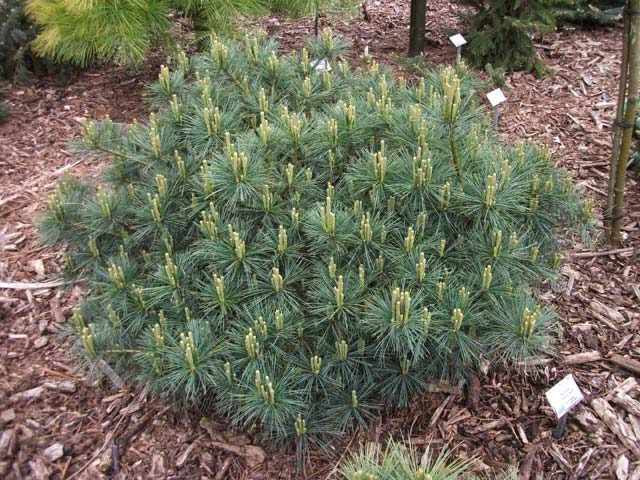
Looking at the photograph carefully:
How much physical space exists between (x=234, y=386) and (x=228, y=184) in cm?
57

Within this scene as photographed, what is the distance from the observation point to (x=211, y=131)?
1.89 metres

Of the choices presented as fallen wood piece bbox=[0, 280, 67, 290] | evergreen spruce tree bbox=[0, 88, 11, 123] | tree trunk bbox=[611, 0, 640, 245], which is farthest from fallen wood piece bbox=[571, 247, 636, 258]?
evergreen spruce tree bbox=[0, 88, 11, 123]

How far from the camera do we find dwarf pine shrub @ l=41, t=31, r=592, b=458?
5.33ft

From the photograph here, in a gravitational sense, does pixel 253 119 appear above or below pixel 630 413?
above

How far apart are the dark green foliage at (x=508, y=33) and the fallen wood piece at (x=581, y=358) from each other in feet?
7.54

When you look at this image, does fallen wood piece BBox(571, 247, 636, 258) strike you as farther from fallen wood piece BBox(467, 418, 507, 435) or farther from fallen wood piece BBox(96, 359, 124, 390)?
fallen wood piece BBox(96, 359, 124, 390)

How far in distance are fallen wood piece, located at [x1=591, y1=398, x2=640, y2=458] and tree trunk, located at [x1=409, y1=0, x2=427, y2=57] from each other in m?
2.79

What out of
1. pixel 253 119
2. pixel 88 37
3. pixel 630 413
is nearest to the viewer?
pixel 630 413

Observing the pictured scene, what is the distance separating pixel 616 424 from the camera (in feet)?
6.10

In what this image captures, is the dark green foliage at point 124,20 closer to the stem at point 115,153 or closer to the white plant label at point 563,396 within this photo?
the stem at point 115,153

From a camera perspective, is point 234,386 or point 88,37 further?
point 88,37

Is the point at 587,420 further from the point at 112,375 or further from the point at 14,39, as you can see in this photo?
the point at 14,39

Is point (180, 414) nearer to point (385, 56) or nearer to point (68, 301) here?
point (68, 301)

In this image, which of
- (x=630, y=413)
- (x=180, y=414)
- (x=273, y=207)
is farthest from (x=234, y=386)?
(x=630, y=413)
